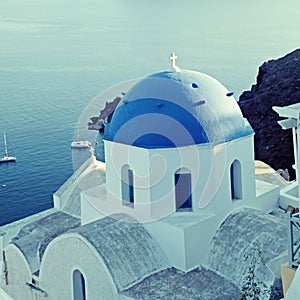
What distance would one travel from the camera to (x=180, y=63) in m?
48.0

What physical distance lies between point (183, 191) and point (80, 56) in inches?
1841

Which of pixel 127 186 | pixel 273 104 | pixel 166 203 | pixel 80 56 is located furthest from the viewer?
pixel 80 56

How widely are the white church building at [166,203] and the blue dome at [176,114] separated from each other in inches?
0.6

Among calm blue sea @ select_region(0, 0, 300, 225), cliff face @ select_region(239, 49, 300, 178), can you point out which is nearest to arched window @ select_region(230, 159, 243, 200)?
calm blue sea @ select_region(0, 0, 300, 225)

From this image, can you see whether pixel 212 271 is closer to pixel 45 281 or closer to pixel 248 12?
pixel 45 281

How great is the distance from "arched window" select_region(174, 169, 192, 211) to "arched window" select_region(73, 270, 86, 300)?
1.70 meters

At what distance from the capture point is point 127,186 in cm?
898

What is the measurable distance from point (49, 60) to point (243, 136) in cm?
4586

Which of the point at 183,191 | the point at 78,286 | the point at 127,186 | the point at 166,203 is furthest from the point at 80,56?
the point at 78,286

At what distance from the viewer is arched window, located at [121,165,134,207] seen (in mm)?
8922

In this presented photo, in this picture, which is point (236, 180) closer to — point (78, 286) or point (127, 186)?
point (127, 186)

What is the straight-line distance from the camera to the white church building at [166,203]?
7.99 meters

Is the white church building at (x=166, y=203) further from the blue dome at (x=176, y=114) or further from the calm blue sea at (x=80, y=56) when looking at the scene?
the calm blue sea at (x=80, y=56)

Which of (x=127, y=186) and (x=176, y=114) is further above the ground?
(x=176, y=114)
